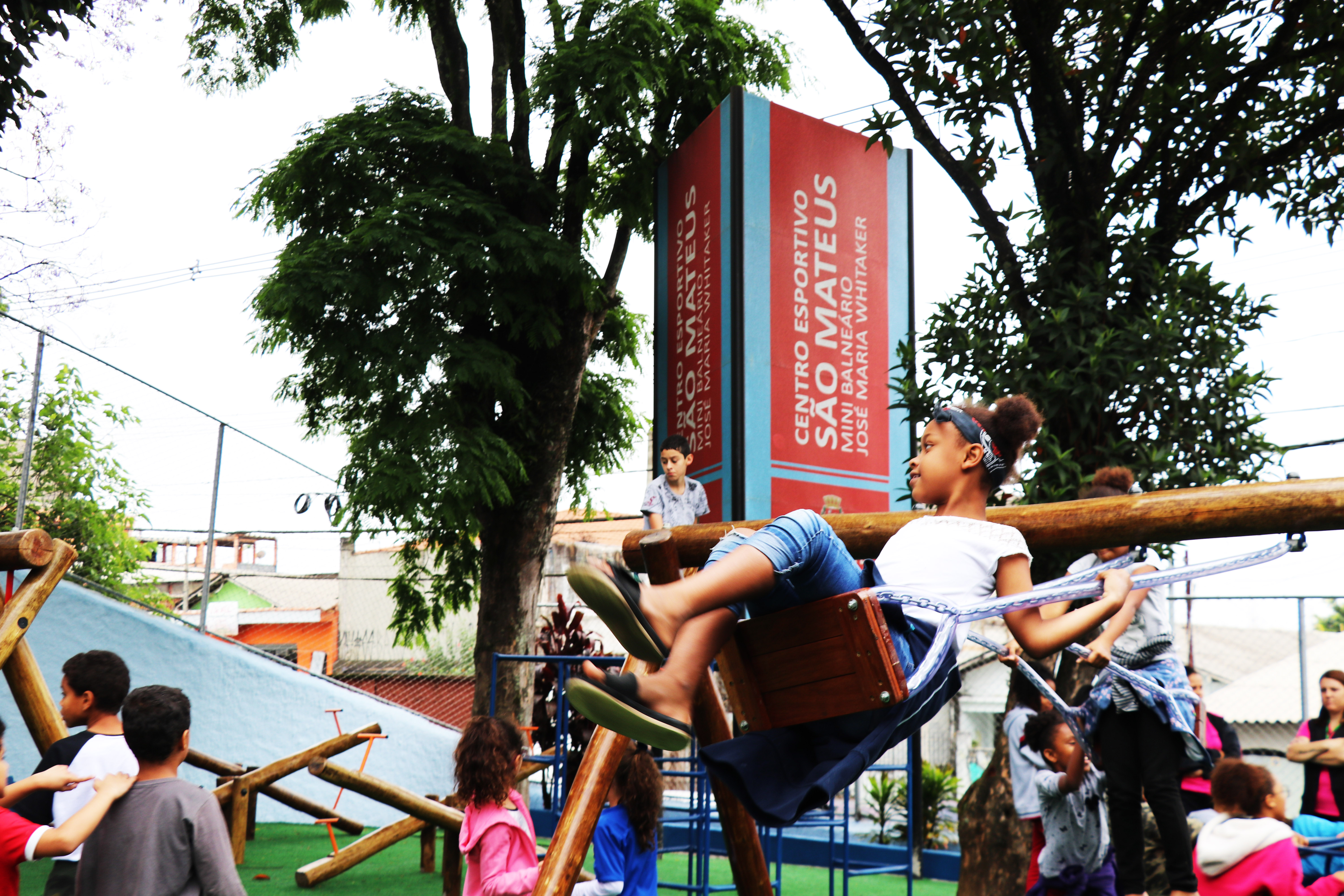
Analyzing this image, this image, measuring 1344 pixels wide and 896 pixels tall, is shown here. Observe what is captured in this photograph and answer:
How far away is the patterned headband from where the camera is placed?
331 cm

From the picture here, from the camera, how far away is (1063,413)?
198 inches

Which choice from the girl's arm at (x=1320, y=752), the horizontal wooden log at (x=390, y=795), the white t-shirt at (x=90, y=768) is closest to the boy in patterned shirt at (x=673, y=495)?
the horizontal wooden log at (x=390, y=795)

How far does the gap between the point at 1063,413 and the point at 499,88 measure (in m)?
8.07

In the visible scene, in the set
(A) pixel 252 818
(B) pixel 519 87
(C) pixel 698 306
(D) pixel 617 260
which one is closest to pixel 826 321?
(C) pixel 698 306

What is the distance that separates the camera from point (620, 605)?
2.42 m

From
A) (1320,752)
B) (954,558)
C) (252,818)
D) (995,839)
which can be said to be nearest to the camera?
(954,558)

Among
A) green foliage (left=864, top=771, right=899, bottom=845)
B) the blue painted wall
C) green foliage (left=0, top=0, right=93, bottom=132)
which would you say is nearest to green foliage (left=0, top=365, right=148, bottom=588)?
the blue painted wall

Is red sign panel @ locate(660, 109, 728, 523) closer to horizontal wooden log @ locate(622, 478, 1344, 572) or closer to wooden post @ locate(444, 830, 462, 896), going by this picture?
wooden post @ locate(444, 830, 462, 896)

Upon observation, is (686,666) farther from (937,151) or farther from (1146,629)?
(937,151)

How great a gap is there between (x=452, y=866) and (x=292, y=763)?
1815 mm

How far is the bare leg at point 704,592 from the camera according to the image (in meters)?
2.50

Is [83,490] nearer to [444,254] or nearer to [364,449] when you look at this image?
[364,449]

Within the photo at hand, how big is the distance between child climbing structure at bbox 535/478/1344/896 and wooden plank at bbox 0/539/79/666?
2655 millimetres

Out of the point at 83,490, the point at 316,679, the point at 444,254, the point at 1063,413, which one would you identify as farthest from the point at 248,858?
the point at 1063,413
